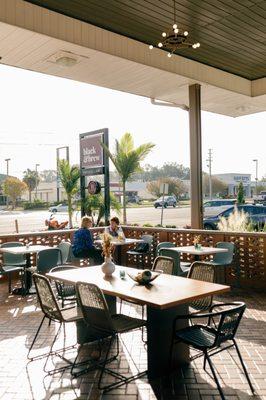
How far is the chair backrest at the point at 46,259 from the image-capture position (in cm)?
598

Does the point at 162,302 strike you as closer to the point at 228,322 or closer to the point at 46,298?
Answer: the point at 228,322

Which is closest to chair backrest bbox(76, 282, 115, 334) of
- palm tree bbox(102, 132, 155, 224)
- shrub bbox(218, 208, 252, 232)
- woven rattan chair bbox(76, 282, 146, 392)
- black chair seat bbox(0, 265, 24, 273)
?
woven rattan chair bbox(76, 282, 146, 392)

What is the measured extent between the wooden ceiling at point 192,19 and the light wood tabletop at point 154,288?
353 centimetres

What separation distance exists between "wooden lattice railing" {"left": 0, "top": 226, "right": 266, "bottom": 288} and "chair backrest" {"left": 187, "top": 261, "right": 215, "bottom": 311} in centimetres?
292

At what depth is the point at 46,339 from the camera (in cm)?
460

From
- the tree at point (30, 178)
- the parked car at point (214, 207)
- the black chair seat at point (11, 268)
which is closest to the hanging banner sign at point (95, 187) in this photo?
the black chair seat at point (11, 268)

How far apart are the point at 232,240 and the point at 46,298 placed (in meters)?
4.26

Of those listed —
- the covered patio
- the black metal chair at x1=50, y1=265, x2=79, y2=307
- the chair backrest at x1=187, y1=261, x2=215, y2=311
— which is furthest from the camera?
the black metal chair at x1=50, y1=265, x2=79, y2=307

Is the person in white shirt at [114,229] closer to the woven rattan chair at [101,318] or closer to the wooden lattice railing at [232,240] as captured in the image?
the wooden lattice railing at [232,240]

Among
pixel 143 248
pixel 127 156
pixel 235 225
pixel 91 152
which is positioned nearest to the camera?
pixel 143 248

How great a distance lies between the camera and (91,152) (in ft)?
35.2

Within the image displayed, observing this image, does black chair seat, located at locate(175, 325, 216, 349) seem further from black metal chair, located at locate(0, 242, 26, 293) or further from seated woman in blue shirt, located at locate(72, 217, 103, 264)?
black metal chair, located at locate(0, 242, 26, 293)

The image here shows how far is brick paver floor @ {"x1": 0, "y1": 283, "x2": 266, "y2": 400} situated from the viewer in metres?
3.29

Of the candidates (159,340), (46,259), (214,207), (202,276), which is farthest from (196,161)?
(214,207)
